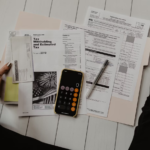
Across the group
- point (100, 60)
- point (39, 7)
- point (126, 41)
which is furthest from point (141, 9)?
point (39, 7)

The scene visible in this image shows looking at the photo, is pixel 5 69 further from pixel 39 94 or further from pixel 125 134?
pixel 125 134

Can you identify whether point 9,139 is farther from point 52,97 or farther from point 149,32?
point 149,32

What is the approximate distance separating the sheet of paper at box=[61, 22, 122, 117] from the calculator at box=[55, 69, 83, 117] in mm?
36

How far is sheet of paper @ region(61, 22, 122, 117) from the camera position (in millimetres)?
638

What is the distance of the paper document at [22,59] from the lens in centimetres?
64

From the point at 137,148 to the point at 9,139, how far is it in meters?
0.40

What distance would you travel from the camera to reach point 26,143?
60cm

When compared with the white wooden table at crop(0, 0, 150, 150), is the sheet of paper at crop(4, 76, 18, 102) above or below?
above

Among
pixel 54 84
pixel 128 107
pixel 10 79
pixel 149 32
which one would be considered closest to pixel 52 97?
pixel 54 84

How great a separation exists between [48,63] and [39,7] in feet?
0.68

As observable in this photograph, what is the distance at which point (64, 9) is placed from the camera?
680mm

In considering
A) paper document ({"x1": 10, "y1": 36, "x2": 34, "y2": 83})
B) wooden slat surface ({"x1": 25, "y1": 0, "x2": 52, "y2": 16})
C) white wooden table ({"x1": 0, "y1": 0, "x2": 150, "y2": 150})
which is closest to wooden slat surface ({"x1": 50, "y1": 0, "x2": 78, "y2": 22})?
wooden slat surface ({"x1": 25, "y1": 0, "x2": 52, "y2": 16})

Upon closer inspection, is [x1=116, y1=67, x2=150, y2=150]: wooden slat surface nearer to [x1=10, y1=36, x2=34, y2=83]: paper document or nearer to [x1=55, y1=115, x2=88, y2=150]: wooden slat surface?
[x1=55, y1=115, x2=88, y2=150]: wooden slat surface

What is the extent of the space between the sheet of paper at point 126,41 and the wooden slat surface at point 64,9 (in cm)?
5
